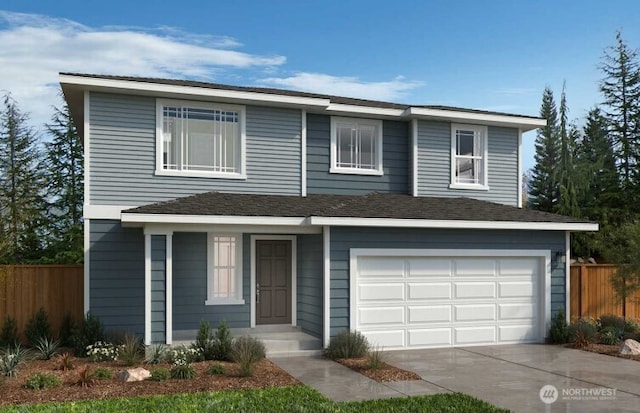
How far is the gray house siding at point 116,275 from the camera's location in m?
12.3

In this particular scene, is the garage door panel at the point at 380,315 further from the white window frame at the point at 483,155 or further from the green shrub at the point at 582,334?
the white window frame at the point at 483,155

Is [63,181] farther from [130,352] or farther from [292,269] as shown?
[130,352]

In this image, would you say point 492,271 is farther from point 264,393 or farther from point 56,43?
point 56,43

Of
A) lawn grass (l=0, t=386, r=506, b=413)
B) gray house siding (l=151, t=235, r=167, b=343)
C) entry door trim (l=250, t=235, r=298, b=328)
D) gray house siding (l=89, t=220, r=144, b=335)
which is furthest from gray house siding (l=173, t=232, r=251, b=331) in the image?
lawn grass (l=0, t=386, r=506, b=413)

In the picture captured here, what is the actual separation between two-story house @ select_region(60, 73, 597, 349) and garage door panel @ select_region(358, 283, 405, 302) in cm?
3

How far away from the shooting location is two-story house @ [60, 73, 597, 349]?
39.4 feet

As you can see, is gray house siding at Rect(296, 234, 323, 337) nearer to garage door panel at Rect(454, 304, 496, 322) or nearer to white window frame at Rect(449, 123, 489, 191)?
garage door panel at Rect(454, 304, 496, 322)

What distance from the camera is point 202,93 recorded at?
12.9m

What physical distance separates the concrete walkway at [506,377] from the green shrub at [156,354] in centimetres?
209

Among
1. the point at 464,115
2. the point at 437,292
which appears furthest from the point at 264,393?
the point at 464,115

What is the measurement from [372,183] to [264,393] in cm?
763

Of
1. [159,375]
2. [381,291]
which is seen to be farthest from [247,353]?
[381,291]

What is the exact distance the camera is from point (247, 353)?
1002 centimetres

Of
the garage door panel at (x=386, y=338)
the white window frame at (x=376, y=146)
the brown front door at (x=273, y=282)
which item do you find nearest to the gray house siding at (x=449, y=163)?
the white window frame at (x=376, y=146)
